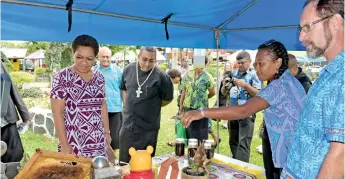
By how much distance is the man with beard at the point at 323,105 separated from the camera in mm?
1003

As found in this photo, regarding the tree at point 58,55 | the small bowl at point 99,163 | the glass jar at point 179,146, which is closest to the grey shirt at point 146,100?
the glass jar at point 179,146

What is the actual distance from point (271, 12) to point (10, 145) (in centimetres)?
294

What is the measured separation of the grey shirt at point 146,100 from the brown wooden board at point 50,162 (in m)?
1.87

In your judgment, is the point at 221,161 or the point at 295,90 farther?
the point at 221,161

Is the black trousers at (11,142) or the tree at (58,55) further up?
the tree at (58,55)

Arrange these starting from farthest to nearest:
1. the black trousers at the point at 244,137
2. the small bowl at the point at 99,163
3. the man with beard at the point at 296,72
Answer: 1. the black trousers at the point at 244,137
2. the man with beard at the point at 296,72
3. the small bowl at the point at 99,163

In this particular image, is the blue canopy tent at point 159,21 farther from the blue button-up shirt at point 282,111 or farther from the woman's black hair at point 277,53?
the blue button-up shirt at point 282,111

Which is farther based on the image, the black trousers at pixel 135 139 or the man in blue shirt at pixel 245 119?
the man in blue shirt at pixel 245 119

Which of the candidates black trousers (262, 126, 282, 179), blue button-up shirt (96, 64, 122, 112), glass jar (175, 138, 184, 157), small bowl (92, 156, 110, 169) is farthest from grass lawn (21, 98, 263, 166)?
small bowl (92, 156, 110, 169)

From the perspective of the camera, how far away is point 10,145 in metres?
2.83

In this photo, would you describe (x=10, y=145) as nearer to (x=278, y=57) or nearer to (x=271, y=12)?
(x=278, y=57)

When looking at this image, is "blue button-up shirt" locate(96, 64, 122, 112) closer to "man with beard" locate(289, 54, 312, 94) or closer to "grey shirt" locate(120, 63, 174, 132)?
"grey shirt" locate(120, 63, 174, 132)

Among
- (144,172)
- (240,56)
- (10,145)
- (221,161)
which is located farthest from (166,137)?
(144,172)

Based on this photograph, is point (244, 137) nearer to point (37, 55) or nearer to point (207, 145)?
point (207, 145)
